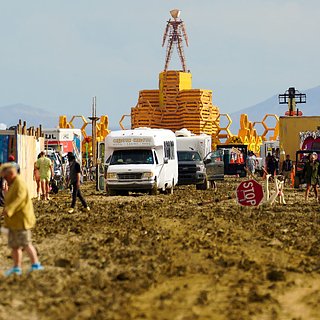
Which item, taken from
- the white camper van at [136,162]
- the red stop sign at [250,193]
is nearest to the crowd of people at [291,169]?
the white camper van at [136,162]

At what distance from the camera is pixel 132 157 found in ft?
113

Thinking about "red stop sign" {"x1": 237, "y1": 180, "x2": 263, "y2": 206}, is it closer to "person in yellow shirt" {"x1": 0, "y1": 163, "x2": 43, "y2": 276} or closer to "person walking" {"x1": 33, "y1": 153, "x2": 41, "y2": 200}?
"person walking" {"x1": 33, "y1": 153, "x2": 41, "y2": 200}

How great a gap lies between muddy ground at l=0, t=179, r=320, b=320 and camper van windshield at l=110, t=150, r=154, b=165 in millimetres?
9232

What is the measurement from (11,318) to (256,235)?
8.80 m

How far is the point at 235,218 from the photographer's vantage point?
23266mm

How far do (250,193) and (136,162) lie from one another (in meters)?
9.18

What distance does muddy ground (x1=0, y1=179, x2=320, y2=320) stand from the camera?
1199cm

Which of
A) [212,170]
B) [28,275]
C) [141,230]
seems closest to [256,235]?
[141,230]

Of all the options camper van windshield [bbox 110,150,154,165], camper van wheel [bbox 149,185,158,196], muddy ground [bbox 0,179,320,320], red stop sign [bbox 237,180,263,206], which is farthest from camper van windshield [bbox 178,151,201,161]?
muddy ground [bbox 0,179,320,320]

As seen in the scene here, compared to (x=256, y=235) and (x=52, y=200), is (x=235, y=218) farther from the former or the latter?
(x=52, y=200)

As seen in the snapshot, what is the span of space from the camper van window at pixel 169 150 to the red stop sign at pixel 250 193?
9.93m

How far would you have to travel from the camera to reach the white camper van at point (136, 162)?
33312mm

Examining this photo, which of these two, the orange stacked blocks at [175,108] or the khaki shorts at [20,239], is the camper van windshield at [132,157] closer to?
the khaki shorts at [20,239]

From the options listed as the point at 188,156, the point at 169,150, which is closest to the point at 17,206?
the point at 169,150
